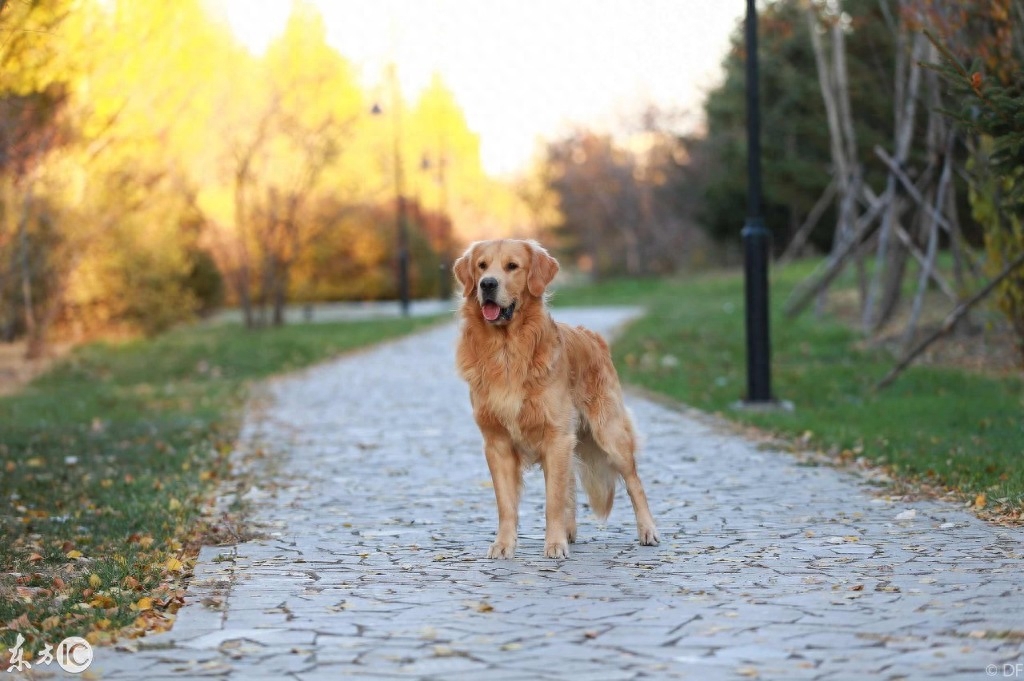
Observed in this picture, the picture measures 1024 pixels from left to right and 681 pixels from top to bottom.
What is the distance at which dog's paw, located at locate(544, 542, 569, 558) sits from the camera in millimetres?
6855

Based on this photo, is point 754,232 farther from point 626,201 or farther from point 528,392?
point 626,201

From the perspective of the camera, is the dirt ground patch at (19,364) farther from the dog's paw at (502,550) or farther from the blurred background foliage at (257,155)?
the dog's paw at (502,550)

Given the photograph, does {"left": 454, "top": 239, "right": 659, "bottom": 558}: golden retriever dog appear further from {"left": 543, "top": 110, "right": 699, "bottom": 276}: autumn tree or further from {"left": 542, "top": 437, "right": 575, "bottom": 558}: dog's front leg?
{"left": 543, "top": 110, "right": 699, "bottom": 276}: autumn tree

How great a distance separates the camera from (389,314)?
3950cm

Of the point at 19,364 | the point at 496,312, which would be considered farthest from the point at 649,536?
the point at 19,364

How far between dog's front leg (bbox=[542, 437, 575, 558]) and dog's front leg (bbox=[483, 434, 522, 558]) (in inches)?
6.8

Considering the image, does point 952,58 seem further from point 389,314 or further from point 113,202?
point 389,314

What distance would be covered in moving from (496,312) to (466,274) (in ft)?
1.11

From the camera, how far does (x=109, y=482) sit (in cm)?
975

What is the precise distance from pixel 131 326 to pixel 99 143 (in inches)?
229

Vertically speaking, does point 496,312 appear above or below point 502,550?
above

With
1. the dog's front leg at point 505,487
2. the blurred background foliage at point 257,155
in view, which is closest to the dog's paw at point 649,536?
the dog's front leg at point 505,487

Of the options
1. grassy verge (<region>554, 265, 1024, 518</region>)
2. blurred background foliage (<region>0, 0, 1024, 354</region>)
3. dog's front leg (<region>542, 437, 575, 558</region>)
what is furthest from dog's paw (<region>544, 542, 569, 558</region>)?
blurred background foliage (<region>0, 0, 1024, 354</region>)

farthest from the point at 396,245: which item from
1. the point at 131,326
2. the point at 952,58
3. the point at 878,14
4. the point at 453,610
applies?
the point at 453,610
